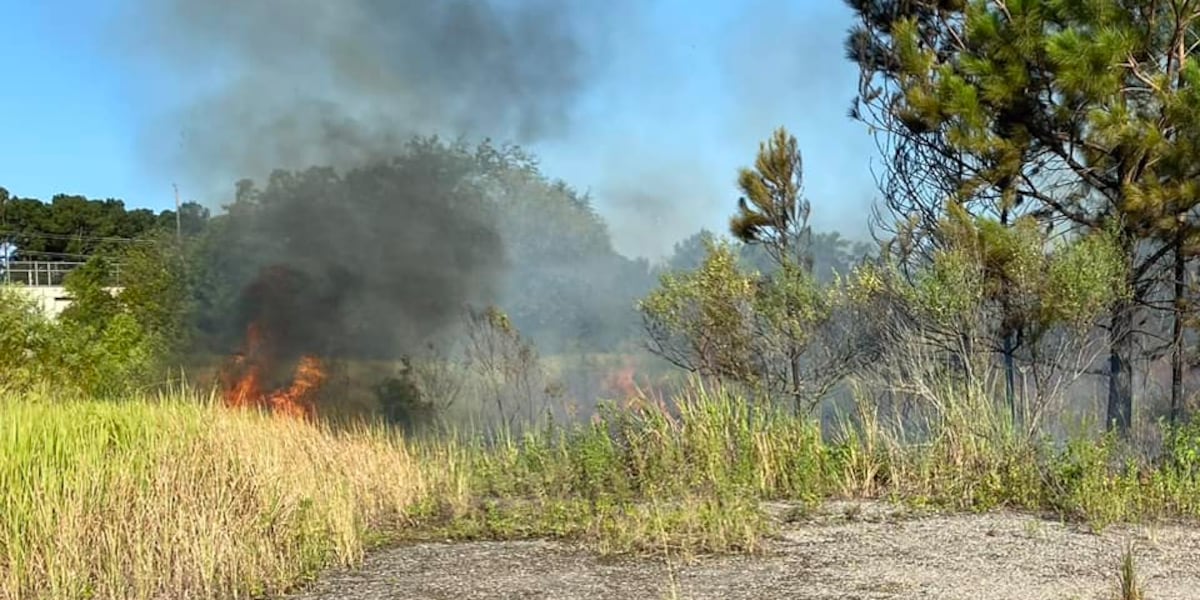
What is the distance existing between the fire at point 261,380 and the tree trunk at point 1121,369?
8210 mm

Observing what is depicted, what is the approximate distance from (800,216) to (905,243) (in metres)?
1.49

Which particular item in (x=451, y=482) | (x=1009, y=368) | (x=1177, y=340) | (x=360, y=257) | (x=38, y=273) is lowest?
(x=451, y=482)

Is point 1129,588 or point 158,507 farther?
point 158,507

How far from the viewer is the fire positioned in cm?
1241

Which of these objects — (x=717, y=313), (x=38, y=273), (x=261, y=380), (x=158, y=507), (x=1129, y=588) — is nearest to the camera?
(x=1129, y=588)

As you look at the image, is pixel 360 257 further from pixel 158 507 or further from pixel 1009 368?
pixel 158 507

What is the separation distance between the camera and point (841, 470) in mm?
9102

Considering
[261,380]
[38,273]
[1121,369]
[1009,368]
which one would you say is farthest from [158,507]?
[38,273]

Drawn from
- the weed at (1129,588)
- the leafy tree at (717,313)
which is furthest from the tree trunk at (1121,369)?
the weed at (1129,588)

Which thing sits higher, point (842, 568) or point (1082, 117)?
point (1082, 117)

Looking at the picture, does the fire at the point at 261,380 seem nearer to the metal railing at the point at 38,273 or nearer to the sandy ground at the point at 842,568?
the sandy ground at the point at 842,568

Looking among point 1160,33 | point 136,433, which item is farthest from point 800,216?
point 136,433

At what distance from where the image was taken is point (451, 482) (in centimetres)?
909

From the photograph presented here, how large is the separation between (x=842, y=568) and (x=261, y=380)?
8536 mm
